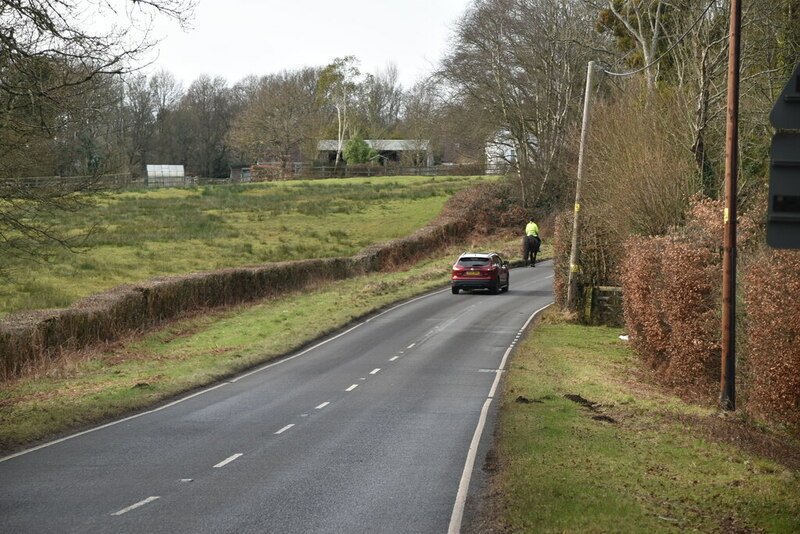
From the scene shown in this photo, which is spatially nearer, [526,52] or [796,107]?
[796,107]

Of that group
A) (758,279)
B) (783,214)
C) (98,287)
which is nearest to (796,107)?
(783,214)

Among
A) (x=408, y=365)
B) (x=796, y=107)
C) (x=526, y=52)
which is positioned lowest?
(x=408, y=365)

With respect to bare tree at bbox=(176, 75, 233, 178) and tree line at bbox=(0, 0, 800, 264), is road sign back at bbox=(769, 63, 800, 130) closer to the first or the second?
tree line at bbox=(0, 0, 800, 264)

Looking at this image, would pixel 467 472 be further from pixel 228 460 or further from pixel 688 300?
pixel 688 300

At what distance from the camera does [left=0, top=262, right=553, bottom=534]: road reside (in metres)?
10.2

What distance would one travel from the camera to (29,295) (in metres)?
32.5

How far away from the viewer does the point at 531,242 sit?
1999 inches

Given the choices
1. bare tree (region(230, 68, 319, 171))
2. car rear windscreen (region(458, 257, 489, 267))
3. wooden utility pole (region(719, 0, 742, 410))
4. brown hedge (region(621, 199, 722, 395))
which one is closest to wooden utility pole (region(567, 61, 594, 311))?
car rear windscreen (region(458, 257, 489, 267))

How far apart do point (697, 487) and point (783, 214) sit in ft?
21.3

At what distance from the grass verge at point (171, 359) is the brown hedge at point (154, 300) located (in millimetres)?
548

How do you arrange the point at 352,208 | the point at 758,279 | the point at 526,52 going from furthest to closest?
1. the point at 352,208
2. the point at 526,52
3. the point at 758,279

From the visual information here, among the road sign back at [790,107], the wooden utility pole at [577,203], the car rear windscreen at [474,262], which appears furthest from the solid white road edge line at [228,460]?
the car rear windscreen at [474,262]

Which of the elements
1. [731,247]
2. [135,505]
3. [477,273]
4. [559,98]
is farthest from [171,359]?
[559,98]

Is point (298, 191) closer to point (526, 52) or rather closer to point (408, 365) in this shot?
point (526, 52)
